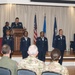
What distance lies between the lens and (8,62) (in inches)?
182

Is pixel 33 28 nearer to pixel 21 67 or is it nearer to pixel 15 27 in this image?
pixel 15 27

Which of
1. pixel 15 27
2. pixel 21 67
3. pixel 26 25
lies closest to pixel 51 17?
pixel 26 25

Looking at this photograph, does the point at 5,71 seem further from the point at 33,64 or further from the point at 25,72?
the point at 33,64

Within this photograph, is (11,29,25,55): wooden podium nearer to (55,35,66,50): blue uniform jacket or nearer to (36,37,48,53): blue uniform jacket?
(36,37,48,53): blue uniform jacket

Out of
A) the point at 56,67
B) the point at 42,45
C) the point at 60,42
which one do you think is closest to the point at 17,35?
the point at 42,45

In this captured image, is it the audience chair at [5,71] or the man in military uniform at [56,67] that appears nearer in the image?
the audience chair at [5,71]

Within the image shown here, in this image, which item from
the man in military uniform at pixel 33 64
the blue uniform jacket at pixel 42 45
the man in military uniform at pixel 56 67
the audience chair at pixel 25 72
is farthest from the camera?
the blue uniform jacket at pixel 42 45

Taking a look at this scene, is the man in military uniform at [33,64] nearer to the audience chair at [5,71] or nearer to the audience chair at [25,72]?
the audience chair at [25,72]

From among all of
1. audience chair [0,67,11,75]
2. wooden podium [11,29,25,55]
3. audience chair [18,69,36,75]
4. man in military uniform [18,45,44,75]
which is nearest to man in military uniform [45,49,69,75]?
man in military uniform [18,45,44,75]

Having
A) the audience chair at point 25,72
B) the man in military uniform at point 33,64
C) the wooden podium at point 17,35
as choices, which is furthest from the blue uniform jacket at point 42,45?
the audience chair at point 25,72

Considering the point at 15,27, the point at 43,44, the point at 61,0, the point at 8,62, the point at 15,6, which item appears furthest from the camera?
the point at 15,6

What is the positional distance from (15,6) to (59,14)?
264cm

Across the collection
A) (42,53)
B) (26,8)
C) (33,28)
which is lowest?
(42,53)

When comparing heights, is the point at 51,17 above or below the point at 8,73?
above
